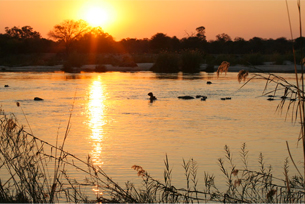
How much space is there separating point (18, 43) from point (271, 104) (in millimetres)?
54159

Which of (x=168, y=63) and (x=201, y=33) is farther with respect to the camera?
(x=201, y=33)

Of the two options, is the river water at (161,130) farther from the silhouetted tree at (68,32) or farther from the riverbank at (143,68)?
the silhouetted tree at (68,32)

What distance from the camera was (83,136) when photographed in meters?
8.84

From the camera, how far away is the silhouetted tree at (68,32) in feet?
219

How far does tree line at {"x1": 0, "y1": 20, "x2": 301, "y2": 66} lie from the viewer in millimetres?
65244

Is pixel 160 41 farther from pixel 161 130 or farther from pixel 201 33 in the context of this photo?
pixel 161 130

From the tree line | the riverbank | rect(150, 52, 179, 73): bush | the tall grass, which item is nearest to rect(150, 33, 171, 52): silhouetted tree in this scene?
the tree line

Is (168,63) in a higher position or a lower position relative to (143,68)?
higher

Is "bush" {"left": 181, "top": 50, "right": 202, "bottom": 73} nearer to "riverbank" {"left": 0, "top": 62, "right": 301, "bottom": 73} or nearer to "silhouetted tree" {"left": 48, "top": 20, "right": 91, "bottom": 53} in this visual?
"riverbank" {"left": 0, "top": 62, "right": 301, "bottom": 73}

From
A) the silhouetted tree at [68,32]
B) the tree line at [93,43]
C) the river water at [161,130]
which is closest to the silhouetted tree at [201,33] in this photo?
the tree line at [93,43]

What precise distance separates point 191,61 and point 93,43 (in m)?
32.8

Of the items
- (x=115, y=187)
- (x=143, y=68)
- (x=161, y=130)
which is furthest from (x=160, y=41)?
(x=115, y=187)

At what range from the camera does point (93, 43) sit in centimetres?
6950

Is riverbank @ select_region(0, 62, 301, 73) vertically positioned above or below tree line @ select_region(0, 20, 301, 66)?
below
